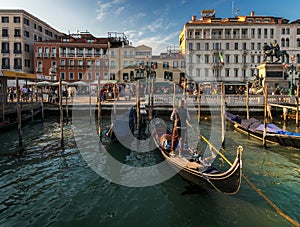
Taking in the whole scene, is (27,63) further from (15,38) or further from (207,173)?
(207,173)

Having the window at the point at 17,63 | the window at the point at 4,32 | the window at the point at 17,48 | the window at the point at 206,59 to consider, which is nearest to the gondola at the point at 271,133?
the window at the point at 206,59

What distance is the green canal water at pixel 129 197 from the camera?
4.84 meters

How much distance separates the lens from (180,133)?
682 centimetres

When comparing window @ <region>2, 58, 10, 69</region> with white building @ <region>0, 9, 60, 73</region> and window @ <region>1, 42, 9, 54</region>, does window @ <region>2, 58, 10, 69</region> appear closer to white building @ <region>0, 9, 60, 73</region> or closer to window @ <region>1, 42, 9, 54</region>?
white building @ <region>0, 9, 60, 73</region>

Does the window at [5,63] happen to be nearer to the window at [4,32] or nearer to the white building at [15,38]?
the white building at [15,38]

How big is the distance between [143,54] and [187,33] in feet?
27.2

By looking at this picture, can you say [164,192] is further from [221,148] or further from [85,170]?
[221,148]

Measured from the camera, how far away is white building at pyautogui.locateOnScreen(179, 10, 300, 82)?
39.2 m

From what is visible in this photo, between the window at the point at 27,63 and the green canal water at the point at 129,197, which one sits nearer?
the green canal water at the point at 129,197

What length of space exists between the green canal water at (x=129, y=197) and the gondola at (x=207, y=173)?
0.41m

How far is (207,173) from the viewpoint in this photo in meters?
5.29

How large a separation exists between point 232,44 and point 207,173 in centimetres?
3905

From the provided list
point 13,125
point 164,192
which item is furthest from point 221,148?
point 13,125

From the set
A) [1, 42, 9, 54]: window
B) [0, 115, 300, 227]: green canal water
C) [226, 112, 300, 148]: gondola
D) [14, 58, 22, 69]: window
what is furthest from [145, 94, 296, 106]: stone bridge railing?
[1, 42, 9, 54]: window
